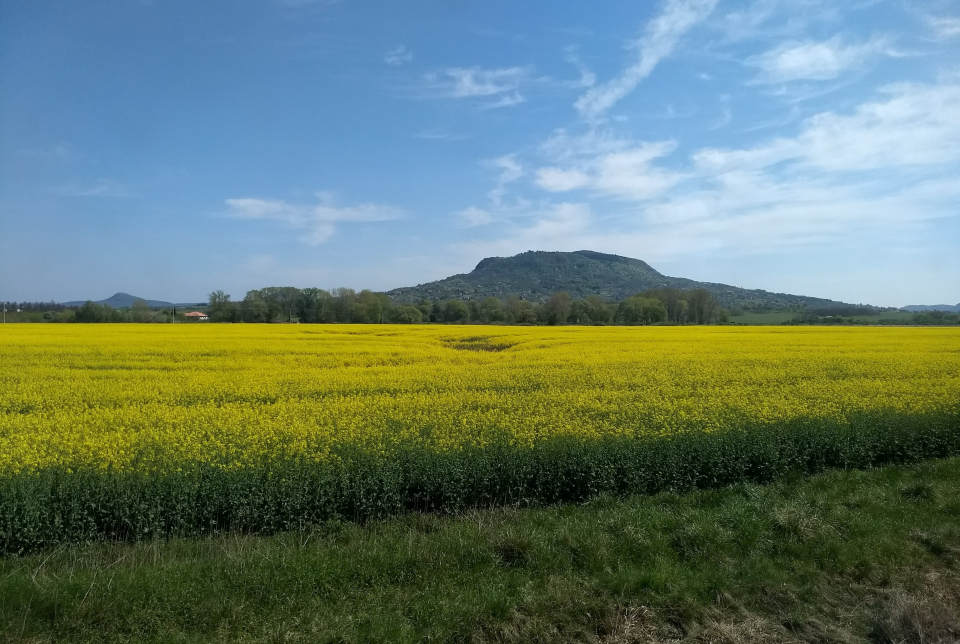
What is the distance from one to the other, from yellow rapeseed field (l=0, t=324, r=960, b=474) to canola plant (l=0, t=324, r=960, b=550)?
6cm

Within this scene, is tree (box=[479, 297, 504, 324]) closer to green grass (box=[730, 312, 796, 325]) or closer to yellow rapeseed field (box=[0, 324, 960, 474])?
green grass (box=[730, 312, 796, 325])

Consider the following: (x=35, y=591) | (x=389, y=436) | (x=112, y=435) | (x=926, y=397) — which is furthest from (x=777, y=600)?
(x=926, y=397)

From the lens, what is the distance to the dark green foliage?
648 centimetres

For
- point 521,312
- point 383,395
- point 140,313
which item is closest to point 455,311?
point 521,312

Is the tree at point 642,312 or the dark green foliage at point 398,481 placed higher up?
→ the tree at point 642,312

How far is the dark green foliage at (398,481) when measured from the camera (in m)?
6.48

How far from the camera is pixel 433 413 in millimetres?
11039

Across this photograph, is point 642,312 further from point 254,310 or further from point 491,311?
point 254,310

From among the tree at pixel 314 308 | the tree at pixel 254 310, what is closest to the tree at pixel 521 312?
the tree at pixel 314 308

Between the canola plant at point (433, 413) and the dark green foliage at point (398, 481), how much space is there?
46mm

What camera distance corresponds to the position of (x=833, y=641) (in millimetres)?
4391

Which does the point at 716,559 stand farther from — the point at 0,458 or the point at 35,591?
the point at 0,458

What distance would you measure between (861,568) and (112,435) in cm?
1113

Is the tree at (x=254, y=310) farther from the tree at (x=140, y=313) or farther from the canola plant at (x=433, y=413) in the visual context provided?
the canola plant at (x=433, y=413)
